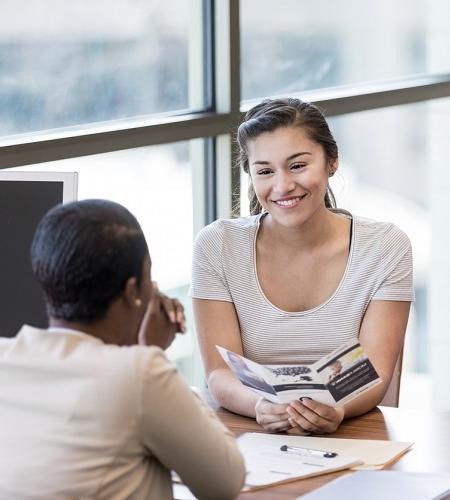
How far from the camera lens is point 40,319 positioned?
226 centimetres

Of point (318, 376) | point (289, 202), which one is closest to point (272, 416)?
point (318, 376)

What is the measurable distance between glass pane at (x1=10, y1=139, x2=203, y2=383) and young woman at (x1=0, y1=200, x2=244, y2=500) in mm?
1995

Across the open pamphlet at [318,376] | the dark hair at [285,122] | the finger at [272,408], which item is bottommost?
the finger at [272,408]

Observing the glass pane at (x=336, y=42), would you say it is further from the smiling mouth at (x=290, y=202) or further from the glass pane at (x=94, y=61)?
the smiling mouth at (x=290, y=202)

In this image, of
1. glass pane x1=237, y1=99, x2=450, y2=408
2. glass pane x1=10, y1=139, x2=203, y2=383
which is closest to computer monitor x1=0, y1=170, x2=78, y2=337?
glass pane x1=10, y1=139, x2=203, y2=383

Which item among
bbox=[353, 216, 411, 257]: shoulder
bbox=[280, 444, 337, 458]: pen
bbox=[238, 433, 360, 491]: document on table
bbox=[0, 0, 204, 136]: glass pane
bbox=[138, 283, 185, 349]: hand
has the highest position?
bbox=[0, 0, 204, 136]: glass pane

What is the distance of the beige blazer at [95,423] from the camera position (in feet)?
4.93

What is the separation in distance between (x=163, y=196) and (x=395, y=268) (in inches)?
59.0

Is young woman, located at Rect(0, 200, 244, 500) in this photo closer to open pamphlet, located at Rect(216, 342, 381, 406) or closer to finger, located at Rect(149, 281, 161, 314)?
finger, located at Rect(149, 281, 161, 314)

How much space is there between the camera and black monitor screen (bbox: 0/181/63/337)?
225cm

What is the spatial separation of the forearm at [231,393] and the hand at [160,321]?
513mm

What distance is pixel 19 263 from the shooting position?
2256 mm

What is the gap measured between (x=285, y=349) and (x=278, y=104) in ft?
1.97

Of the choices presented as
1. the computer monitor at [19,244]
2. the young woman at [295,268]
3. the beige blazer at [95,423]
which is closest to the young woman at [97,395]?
the beige blazer at [95,423]
